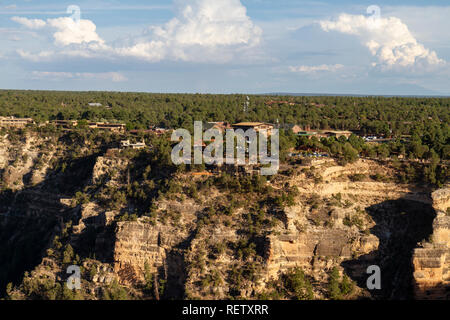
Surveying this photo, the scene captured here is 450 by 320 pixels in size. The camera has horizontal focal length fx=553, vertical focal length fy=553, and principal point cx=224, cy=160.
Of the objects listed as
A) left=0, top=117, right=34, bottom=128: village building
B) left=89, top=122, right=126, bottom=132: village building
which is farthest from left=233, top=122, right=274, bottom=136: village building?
left=0, top=117, right=34, bottom=128: village building

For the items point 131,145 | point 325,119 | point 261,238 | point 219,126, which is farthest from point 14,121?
point 261,238

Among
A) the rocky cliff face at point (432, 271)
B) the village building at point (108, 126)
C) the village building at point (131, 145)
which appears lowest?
the rocky cliff face at point (432, 271)

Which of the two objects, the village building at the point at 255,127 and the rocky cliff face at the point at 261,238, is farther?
the village building at the point at 255,127

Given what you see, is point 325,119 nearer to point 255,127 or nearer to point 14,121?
point 255,127

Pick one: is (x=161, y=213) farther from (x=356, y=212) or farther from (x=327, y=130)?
(x=327, y=130)

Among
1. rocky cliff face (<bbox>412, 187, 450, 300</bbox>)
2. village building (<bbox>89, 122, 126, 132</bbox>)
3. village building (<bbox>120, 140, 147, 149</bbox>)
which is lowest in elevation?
Result: rocky cliff face (<bbox>412, 187, 450, 300</bbox>)

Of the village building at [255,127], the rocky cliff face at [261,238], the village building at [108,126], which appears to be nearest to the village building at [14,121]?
the village building at [108,126]

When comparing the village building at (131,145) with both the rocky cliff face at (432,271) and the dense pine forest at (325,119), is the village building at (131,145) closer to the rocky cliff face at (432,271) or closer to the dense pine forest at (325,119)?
the dense pine forest at (325,119)

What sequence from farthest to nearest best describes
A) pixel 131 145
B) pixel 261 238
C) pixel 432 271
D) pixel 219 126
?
1. pixel 219 126
2. pixel 131 145
3. pixel 261 238
4. pixel 432 271

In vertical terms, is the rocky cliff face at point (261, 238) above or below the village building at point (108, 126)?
below

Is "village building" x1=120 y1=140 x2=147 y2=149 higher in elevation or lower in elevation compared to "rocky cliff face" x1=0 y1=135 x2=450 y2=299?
higher

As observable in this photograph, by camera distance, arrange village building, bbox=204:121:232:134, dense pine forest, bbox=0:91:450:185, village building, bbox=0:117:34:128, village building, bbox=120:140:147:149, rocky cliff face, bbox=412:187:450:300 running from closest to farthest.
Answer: rocky cliff face, bbox=412:187:450:300 < dense pine forest, bbox=0:91:450:185 < village building, bbox=120:140:147:149 < village building, bbox=204:121:232:134 < village building, bbox=0:117:34:128

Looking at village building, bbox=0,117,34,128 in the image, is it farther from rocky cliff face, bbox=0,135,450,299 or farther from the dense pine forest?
rocky cliff face, bbox=0,135,450,299
